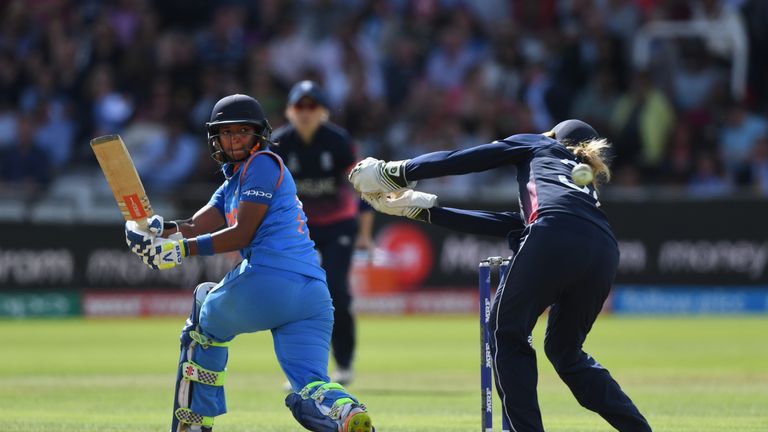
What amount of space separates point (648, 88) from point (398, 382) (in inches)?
398

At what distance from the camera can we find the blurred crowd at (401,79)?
19922 mm

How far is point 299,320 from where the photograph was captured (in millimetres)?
6844

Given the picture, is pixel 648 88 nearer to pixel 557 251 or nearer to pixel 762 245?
pixel 762 245

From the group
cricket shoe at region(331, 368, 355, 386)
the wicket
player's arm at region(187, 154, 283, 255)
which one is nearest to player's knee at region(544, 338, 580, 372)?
the wicket

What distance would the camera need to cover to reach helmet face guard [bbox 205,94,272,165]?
696 cm

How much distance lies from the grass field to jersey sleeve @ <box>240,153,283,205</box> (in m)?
1.98

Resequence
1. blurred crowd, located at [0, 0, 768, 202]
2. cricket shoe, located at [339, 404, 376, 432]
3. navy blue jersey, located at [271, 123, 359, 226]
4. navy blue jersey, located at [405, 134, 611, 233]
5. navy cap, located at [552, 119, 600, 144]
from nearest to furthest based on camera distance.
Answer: cricket shoe, located at [339, 404, 376, 432], navy blue jersey, located at [405, 134, 611, 233], navy cap, located at [552, 119, 600, 144], navy blue jersey, located at [271, 123, 359, 226], blurred crowd, located at [0, 0, 768, 202]

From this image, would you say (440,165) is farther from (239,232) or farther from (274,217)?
(239,232)

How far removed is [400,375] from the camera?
12.1 m

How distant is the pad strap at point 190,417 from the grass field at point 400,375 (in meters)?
1.24

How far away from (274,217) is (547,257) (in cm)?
145

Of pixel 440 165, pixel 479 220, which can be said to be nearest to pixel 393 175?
pixel 440 165

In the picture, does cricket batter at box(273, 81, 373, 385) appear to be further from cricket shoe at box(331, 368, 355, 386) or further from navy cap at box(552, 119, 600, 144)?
navy cap at box(552, 119, 600, 144)

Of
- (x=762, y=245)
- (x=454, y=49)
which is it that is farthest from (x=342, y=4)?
(x=762, y=245)
